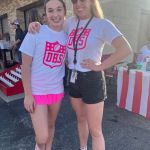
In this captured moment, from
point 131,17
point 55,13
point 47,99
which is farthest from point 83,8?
point 131,17

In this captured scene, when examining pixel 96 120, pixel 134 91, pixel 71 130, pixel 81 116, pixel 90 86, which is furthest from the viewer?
pixel 134 91

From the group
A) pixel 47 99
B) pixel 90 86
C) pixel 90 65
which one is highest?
pixel 90 65

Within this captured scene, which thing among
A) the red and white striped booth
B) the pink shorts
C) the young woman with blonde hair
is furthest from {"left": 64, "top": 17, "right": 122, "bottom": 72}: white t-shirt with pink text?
the red and white striped booth

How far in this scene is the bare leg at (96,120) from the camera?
227 centimetres

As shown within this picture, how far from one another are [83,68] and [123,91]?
8.05 ft

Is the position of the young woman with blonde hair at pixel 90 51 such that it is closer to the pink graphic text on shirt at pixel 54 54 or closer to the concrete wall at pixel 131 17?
the pink graphic text on shirt at pixel 54 54

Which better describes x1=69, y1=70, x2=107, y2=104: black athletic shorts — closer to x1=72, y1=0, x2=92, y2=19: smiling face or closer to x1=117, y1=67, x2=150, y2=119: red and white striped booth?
x1=72, y1=0, x2=92, y2=19: smiling face

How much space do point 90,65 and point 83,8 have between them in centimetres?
53

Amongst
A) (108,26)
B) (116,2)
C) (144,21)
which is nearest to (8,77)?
(116,2)

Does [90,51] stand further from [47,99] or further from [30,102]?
[30,102]

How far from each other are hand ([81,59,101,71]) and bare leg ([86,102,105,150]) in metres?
0.37

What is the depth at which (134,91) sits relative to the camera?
4230 mm

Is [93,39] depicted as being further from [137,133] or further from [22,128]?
[22,128]

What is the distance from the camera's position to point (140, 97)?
4.13 metres
